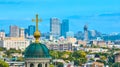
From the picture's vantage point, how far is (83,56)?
9425 cm

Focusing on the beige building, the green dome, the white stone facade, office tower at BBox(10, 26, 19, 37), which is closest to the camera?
the white stone facade

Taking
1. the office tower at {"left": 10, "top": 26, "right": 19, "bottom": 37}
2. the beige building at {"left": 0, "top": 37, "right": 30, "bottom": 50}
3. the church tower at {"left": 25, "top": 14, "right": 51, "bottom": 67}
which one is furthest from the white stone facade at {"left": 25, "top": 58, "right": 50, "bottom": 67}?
the office tower at {"left": 10, "top": 26, "right": 19, "bottom": 37}

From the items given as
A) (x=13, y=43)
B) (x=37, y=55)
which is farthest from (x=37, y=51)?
(x=13, y=43)

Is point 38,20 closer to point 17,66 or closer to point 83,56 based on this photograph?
point 17,66

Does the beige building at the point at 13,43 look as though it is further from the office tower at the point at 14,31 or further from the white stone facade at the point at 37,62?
the white stone facade at the point at 37,62

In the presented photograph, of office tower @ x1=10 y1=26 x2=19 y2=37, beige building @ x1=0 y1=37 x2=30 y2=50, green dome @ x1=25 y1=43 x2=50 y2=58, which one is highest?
office tower @ x1=10 y1=26 x2=19 y2=37

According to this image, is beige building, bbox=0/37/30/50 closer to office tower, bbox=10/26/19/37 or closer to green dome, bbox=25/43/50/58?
office tower, bbox=10/26/19/37

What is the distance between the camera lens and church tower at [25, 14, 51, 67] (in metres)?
16.9

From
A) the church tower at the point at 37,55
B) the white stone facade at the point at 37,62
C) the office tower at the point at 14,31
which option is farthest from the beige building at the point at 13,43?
the white stone facade at the point at 37,62

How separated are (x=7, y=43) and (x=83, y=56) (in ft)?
127

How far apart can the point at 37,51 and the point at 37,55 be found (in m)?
0.11

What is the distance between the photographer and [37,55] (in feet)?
55.7

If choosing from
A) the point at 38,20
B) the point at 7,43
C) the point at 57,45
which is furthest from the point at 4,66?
the point at 57,45

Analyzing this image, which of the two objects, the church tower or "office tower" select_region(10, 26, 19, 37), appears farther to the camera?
"office tower" select_region(10, 26, 19, 37)
